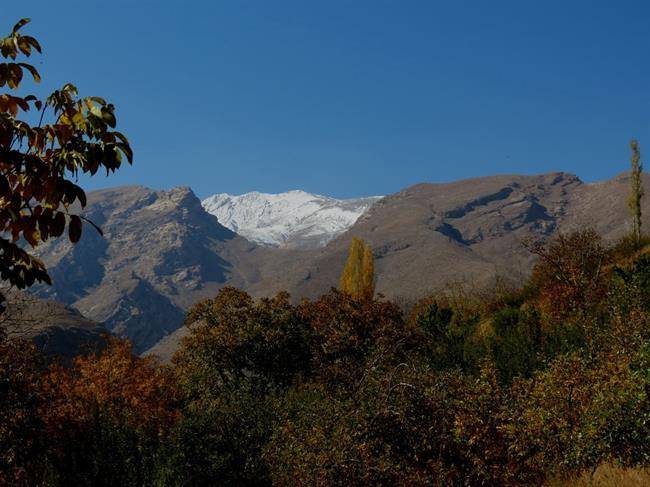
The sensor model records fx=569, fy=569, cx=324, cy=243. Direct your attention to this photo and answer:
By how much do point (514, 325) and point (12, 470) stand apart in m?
21.2

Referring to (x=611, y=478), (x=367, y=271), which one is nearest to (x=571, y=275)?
(x=611, y=478)

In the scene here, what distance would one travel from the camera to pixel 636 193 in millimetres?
35531

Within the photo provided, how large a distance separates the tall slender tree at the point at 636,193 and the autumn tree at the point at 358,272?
117 ft

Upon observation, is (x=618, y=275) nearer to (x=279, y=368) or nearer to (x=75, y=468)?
(x=279, y=368)

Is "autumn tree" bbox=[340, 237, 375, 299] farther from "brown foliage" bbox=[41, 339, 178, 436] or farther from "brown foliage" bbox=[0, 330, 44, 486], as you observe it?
"brown foliage" bbox=[0, 330, 44, 486]

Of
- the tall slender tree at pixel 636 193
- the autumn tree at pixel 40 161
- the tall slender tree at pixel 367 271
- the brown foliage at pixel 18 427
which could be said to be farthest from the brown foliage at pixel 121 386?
the tall slender tree at pixel 367 271

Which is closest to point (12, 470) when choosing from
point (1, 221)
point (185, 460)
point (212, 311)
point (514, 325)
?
point (185, 460)

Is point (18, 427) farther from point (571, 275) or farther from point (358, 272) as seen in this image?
point (358, 272)

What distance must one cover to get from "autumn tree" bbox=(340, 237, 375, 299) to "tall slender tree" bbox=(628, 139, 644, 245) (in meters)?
35.6

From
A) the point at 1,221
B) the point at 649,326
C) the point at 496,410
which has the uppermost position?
the point at 1,221

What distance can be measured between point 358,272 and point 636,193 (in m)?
44.6

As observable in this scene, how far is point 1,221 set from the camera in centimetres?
420

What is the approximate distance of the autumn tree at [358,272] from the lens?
7156 cm

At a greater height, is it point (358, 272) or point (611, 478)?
point (358, 272)
